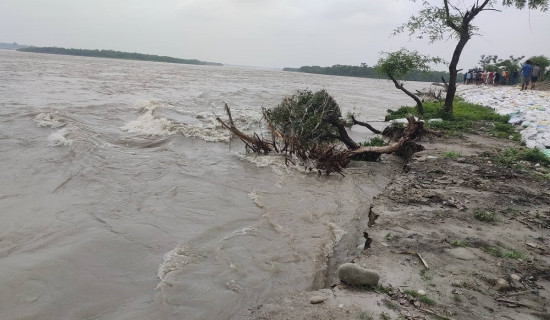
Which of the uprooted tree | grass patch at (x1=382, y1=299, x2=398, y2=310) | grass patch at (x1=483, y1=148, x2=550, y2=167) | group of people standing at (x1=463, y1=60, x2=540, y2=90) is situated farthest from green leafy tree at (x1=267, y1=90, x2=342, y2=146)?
group of people standing at (x1=463, y1=60, x2=540, y2=90)

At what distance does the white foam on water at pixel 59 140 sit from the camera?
→ 952cm

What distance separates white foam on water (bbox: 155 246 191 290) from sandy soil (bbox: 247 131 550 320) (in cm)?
142

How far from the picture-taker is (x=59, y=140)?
968cm

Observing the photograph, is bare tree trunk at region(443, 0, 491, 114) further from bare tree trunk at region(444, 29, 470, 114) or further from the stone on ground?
the stone on ground

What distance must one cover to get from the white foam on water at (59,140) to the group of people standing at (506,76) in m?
25.8

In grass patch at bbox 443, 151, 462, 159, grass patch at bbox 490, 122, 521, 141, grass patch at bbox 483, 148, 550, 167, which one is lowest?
grass patch at bbox 443, 151, 462, 159

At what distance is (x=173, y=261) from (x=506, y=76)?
42.1 m

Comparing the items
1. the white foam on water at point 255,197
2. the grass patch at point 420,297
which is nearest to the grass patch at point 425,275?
the grass patch at point 420,297

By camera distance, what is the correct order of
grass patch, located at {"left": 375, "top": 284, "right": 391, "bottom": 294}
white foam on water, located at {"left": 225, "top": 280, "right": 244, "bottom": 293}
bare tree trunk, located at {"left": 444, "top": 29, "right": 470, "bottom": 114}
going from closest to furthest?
grass patch, located at {"left": 375, "top": 284, "right": 391, "bottom": 294} < white foam on water, located at {"left": 225, "top": 280, "right": 244, "bottom": 293} < bare tree trunk, located at {"left": 444, "top": 29, "right": 470, "bottom": 114}

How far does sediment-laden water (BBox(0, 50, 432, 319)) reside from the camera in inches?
151

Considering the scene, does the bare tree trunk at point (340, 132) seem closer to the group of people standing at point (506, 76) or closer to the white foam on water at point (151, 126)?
the white foam on water at point (151, 126)

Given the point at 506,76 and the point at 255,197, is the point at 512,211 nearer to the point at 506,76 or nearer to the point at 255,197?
the point at 255,197

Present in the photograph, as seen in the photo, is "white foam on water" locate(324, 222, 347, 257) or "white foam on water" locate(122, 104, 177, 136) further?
"white foam on water" locate(122, 104, 177, 136)

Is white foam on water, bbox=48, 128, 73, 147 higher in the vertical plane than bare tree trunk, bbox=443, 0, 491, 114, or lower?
lower
